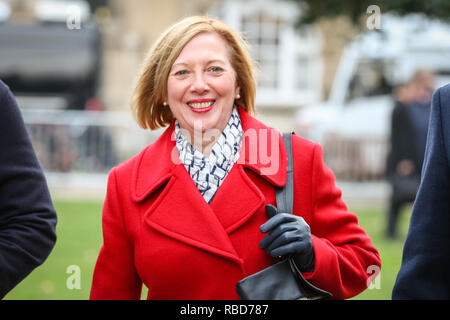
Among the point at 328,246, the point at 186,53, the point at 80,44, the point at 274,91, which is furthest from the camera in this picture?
the point at 274,91

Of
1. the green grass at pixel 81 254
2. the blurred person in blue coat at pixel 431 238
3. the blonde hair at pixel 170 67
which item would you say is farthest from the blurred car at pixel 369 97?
the blurred person in blue coat at pixel 431 238

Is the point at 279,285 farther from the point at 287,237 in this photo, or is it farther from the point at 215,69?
the point at 215,69

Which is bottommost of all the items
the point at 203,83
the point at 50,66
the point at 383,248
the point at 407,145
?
the point at 383,248

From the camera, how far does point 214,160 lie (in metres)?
2.72

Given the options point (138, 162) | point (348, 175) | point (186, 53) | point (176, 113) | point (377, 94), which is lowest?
point (348, 175)

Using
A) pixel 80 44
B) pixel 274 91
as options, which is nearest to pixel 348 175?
pixel 274 91

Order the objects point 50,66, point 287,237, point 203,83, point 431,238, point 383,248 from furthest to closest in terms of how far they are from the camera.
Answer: point 50,66
point 383,248
point 203,83
point 287,237
point 431,238

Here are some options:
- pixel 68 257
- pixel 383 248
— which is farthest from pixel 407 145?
pixel 68 257

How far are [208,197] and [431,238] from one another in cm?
93

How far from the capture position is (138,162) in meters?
2.82

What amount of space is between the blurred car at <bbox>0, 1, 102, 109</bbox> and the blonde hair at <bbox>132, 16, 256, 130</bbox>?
1654 cm
